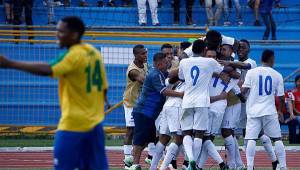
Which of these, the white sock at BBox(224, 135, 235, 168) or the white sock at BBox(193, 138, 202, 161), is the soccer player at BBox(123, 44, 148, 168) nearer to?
the white sock at BBox(224, 135, 235, 168)

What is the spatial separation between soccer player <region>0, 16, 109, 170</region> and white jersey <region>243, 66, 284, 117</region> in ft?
18.9

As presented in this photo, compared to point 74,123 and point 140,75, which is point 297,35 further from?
point 74,123

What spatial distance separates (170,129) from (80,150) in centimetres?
556

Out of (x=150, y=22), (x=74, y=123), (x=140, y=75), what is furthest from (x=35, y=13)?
(x=74, y=123)

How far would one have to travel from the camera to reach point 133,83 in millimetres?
19000

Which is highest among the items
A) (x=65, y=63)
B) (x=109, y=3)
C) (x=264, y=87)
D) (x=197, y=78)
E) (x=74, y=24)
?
(x=74, y=24)

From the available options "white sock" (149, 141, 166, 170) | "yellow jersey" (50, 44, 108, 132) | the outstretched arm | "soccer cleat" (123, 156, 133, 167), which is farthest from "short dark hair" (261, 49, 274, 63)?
the outstretched arm

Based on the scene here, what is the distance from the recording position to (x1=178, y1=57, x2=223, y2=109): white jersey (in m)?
16.1

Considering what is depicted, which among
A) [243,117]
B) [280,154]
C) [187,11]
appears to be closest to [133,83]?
[243,117]

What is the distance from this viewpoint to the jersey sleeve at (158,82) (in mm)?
16734

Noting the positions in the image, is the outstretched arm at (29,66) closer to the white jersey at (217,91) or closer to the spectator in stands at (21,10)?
the white jersey at (217,91)

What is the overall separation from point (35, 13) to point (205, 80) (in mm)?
14682

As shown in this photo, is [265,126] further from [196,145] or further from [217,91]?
[196,145]

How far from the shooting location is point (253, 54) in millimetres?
27594
